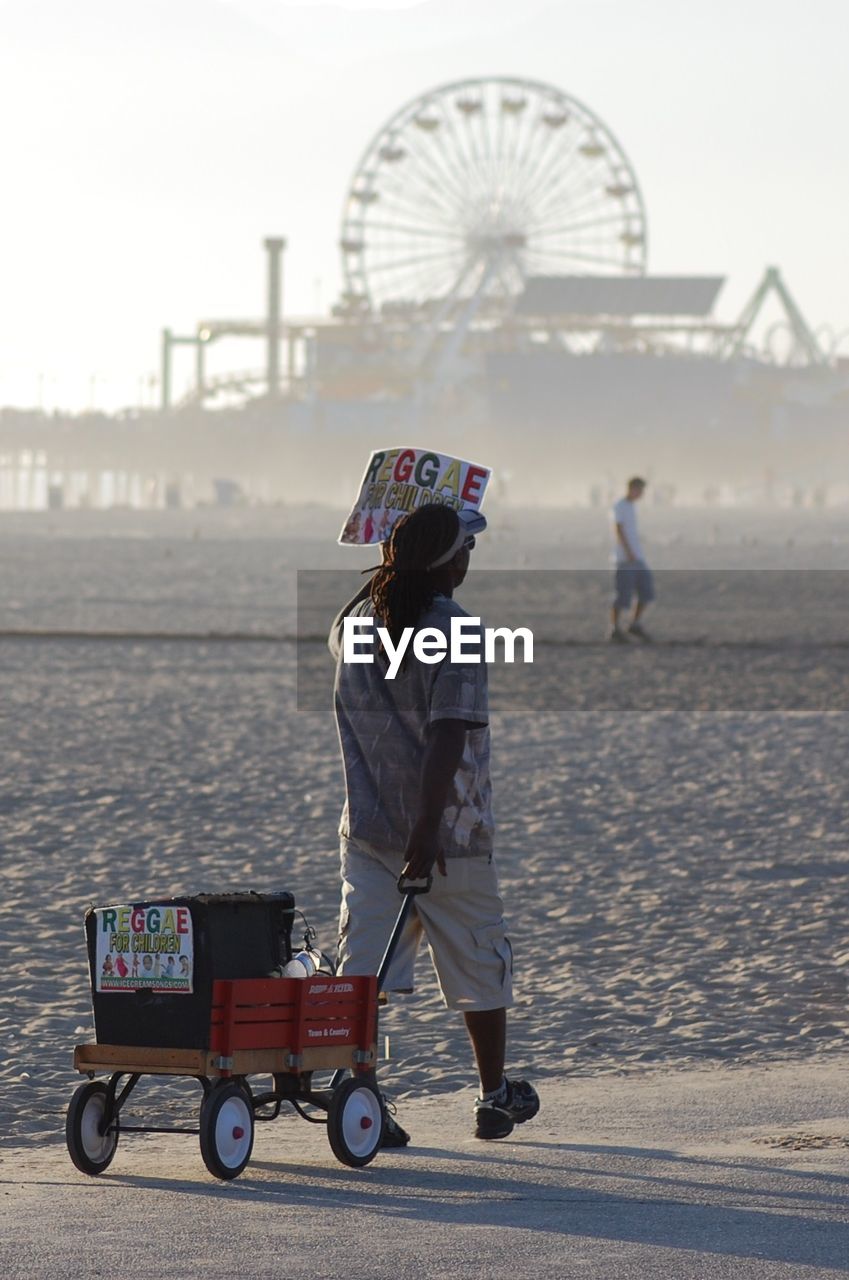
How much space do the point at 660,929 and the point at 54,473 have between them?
147 meters

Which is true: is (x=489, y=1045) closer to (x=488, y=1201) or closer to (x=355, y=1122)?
(x=355, y=1122)

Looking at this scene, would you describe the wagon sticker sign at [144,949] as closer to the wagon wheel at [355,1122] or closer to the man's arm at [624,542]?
the wagon wheel at [355,1122]

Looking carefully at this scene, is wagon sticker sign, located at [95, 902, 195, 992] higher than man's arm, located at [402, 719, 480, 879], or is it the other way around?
man's arm, located at [402, 719, 480, 879]

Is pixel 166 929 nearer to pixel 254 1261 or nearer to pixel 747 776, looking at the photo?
pixel 254 1261

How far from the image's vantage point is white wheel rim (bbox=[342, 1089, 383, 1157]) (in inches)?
146

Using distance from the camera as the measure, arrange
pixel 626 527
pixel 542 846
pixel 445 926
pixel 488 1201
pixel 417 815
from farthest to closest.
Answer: pixel 626 527 → pixel 542 846 → pixel 445 926 → pixel 417 815 → pixel 488 1201

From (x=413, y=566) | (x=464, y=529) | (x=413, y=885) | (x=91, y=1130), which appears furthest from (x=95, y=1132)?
(x=464, y=529)

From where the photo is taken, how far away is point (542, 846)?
7926mm

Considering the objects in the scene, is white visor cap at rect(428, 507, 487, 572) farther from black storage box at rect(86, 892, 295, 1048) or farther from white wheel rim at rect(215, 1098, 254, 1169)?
white wheel rim at rect(215, 1098, 254, 1169)

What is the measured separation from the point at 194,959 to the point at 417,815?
0.48m

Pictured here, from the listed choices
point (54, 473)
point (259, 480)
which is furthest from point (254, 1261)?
point (54, 473)

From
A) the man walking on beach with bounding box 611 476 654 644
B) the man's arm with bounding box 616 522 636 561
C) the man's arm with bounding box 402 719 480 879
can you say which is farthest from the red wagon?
the man's arm with bounding box 616 522 636 561

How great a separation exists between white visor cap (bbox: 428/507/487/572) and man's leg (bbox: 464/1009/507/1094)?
85 centimetres

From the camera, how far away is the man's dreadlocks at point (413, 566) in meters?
3.87
